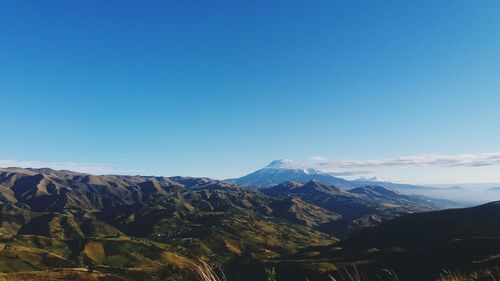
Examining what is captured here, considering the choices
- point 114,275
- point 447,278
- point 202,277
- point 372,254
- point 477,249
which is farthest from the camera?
point 372,254

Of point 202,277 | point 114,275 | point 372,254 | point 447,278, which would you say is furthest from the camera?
point 372,254

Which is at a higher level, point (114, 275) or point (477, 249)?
point (477, 249)

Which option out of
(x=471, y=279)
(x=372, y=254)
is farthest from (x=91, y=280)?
(x=471, y=279)

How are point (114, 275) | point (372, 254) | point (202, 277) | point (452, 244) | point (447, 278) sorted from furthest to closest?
point (372, 254)
point (114, 275)
point (452, 244)
point (447, 278)
point (202, 277)

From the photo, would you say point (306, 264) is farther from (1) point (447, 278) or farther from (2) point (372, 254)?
(1) point (447, 278)

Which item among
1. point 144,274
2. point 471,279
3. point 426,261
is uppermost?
point 471,279

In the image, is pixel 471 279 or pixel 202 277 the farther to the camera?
pixel 471 279

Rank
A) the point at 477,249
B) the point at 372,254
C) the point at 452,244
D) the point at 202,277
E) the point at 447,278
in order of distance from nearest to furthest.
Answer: the point at 202,277 < the point at 447,278 < the point at 477,249 < the point at 452,244 < the point at 372,254

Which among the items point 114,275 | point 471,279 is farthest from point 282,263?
point 471,279

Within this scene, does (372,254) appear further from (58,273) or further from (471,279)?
(471,279)
